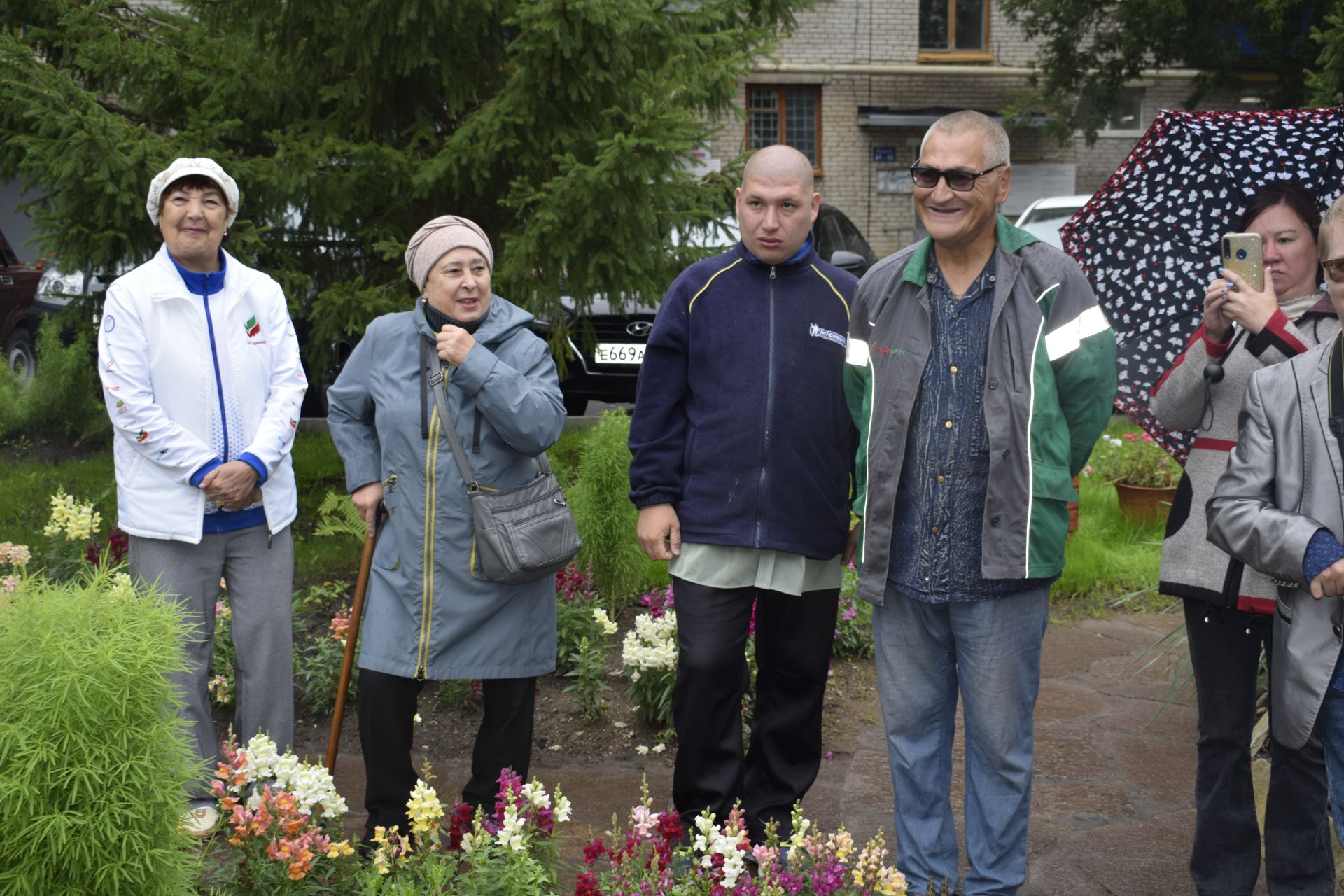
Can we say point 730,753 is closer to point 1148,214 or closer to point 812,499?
point 812,499

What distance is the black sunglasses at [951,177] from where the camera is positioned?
10.3ft

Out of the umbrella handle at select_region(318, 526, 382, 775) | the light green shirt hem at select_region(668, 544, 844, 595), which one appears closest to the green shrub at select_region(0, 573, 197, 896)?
the umbrella handle at select_region(318, 526, 382, 775)

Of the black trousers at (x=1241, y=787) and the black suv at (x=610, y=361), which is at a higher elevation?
the black suv at (x=610, y=361)

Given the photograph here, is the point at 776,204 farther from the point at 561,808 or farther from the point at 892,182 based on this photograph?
the point at 892,182

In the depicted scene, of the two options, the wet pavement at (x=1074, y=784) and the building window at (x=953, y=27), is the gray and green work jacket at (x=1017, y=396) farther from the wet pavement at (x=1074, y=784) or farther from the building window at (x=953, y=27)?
the building window at (x=953, y=27)

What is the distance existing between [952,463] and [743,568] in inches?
28.0

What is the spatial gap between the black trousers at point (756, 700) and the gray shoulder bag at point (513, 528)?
382 millimetres

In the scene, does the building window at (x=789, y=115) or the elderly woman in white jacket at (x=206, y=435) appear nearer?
the elderly woman in white jacket at (x=206, y=435)

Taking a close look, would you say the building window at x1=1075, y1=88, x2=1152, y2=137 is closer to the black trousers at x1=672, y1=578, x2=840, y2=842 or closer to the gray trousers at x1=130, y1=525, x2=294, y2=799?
the black trousers at x1=672, y1=578, x2=840, y2=842

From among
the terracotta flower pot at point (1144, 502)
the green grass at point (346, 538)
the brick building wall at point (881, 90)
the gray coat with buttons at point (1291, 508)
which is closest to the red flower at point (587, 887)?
the gray coat with buttons at point (1291, 508)

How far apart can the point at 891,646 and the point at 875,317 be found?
89cm

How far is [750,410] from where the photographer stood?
357 cm

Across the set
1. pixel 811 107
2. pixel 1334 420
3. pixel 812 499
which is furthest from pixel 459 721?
pixel 811 107

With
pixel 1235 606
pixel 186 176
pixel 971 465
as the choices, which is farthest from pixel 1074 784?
pixel 186 176
